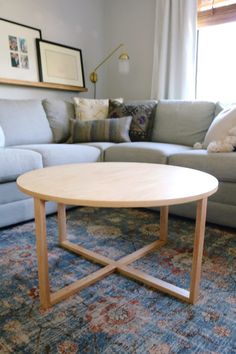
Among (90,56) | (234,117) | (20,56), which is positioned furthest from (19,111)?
(234,117)

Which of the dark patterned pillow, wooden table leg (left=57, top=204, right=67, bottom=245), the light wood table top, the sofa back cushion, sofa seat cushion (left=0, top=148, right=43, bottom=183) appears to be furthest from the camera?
the dark patterned pillow

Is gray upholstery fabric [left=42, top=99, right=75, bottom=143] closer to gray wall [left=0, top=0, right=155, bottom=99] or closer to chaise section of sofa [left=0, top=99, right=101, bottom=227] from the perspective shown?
chaise section of sofa [left=0, top=99, right=101, bottom=227]

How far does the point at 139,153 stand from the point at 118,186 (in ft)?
3.69

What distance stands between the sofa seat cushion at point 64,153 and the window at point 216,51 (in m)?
1.37

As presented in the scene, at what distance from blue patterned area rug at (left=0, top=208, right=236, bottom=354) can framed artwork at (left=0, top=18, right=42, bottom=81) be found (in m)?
1.69

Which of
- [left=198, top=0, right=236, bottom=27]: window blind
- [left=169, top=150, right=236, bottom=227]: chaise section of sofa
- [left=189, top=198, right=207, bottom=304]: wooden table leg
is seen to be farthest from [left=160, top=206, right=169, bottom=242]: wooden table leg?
[left=198, top=0, right=236, bottom=27]: window blind

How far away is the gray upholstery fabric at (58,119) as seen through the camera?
105 inches

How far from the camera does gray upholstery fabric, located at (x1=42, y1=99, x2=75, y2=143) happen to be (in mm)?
2662

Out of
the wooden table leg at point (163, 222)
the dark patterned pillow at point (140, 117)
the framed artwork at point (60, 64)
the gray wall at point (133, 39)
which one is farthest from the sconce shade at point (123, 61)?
the wooden table leg at point (163, 222)

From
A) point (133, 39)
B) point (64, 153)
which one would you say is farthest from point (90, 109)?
point (133, 39)

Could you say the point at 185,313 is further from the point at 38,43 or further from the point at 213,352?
the point at 38,43

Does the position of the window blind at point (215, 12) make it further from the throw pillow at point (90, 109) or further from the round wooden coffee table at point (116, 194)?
the round wooden coffee table at point (116, 194)

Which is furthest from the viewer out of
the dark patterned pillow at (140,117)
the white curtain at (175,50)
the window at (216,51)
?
the white curtain at (175,50)

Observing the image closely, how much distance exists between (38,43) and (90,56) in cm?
79
